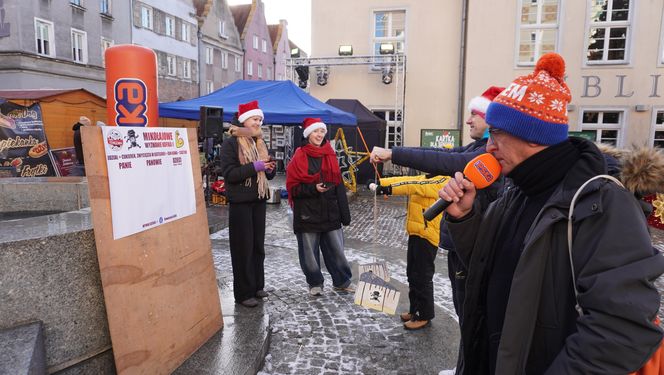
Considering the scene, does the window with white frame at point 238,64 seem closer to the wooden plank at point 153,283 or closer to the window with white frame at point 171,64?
the window with white frame at point 171,64

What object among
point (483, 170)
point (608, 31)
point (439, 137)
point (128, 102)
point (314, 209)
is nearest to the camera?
point (483, 170)

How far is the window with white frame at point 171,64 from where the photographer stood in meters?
29.5

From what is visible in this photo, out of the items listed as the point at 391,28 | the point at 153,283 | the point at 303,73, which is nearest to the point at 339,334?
the point at 153,283

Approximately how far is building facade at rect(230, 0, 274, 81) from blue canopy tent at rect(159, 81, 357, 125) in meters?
31.7

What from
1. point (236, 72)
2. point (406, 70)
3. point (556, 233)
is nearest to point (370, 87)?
point (406, 70)

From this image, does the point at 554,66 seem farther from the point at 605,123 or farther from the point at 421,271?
the point at 605,123

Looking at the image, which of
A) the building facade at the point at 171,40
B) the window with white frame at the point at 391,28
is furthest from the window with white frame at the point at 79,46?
the window with white frame at the point at 391,28

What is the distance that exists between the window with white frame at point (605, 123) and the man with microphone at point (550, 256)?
14.8 metres

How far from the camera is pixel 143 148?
2785 mm

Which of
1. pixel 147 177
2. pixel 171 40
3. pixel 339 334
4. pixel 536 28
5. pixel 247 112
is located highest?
pixel 171 40

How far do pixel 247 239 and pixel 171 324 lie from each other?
1.46 meters

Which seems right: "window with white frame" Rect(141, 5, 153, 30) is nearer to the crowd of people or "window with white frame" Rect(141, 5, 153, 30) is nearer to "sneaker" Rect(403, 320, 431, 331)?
"sneaker" Rect(403, 320, 431, 331)

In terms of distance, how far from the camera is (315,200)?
4.75 m

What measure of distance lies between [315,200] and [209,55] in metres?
33.3
